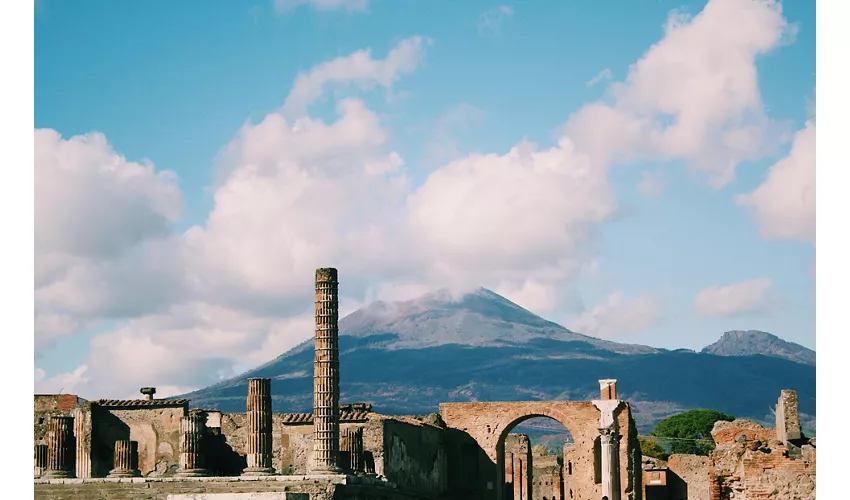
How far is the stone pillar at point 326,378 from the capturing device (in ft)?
123

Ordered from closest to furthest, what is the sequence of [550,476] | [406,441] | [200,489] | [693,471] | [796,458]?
[796,458]
[200,489]
[406,441]
[693,471]
[550,476]

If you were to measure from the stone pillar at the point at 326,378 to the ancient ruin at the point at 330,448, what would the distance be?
0.04 m

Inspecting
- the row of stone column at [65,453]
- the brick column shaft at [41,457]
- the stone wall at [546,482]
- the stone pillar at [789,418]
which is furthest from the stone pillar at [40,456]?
the stone wall at [546,482]

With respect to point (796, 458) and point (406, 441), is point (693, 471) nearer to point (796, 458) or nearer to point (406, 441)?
point (406, 441)

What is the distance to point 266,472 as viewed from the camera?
3762 centimetres

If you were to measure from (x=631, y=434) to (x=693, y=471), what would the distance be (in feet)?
29.8

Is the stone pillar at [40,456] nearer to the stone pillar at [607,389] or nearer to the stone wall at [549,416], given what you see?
the stone wall at [549,416]

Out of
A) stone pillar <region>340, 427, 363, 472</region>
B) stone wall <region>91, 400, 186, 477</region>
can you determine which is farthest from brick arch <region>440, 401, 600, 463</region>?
stone pillar <region>340, 427, 363, 472</region>

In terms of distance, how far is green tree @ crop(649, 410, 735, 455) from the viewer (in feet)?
325

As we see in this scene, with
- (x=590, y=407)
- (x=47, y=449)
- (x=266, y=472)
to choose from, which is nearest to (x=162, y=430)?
(x=47, y=449)

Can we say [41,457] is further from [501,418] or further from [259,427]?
[501,418]

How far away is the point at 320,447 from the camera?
37406 millimetres

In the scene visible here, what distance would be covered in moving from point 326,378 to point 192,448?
4.21 meters

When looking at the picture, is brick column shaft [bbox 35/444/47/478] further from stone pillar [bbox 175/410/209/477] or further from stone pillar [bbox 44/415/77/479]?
stone pillar [bbox 175/410/209/477]
